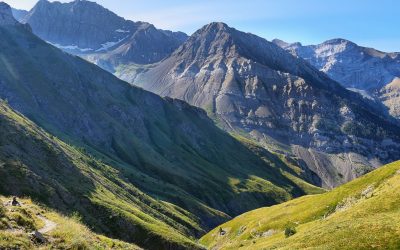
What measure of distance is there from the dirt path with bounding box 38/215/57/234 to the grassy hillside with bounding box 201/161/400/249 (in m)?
25.7

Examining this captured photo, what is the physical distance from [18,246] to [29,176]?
56.2 metres

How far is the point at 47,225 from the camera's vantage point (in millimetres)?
33000

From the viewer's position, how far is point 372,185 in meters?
79.8

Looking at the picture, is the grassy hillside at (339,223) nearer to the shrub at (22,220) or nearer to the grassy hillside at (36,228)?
the grassy hillside at (36,228)

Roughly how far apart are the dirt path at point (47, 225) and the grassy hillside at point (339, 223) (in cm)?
2567

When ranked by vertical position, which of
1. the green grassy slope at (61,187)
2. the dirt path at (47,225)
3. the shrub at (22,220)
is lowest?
the green grassy slope at (61,187)

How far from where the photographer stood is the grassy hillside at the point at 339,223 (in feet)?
141

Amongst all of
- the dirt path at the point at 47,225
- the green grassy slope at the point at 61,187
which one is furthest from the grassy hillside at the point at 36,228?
the green grassy slope at the point at 61,187

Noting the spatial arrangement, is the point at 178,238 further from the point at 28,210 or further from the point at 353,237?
the point at 28,210

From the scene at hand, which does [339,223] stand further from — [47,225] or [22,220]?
[22,220]

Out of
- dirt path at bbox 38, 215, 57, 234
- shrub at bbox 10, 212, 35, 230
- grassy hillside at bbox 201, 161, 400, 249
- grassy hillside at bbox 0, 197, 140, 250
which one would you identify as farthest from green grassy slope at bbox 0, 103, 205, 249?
shrub at bbox 10, 212, 35, 230

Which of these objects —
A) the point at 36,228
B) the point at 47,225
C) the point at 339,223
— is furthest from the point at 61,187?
the point at 36,228

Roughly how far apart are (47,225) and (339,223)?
35170mm

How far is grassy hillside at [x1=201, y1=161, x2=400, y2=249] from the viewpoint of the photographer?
43062 mm
